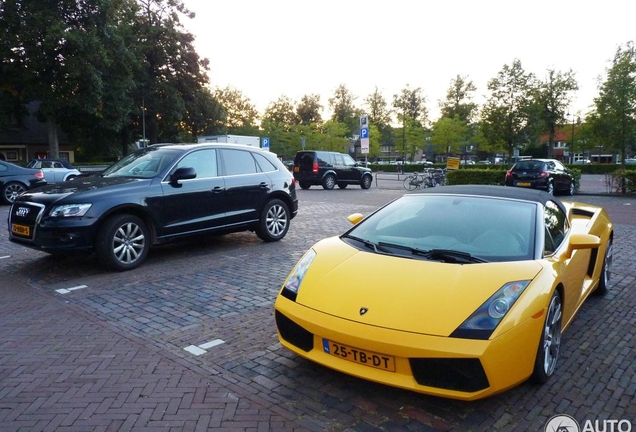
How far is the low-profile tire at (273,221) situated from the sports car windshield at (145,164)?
1968 mm

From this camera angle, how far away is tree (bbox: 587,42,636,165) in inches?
1077

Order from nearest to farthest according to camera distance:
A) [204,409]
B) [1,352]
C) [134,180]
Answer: [204,409], [1,352], [134,180]

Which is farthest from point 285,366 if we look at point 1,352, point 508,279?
point 1,352

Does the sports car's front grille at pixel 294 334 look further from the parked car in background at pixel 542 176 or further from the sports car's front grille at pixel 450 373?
the parked car in background at pixel 542 176

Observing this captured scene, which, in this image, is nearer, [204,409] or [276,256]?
[204,409]

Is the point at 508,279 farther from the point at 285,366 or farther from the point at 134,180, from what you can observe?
the point at 134,180

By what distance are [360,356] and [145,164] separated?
563cm

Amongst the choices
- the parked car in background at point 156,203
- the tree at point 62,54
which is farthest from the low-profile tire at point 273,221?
the tree at point 62,54

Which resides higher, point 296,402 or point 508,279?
point 508,279

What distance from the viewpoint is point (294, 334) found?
11.0ft

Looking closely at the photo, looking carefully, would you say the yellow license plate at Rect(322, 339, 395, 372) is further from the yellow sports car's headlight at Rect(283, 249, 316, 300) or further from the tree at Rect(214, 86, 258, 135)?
the tree at Rect(214, 86, 258, 135)

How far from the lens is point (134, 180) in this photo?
22.8ft

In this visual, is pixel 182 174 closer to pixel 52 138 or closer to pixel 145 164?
pixel 145 164

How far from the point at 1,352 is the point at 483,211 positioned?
4190 mm
